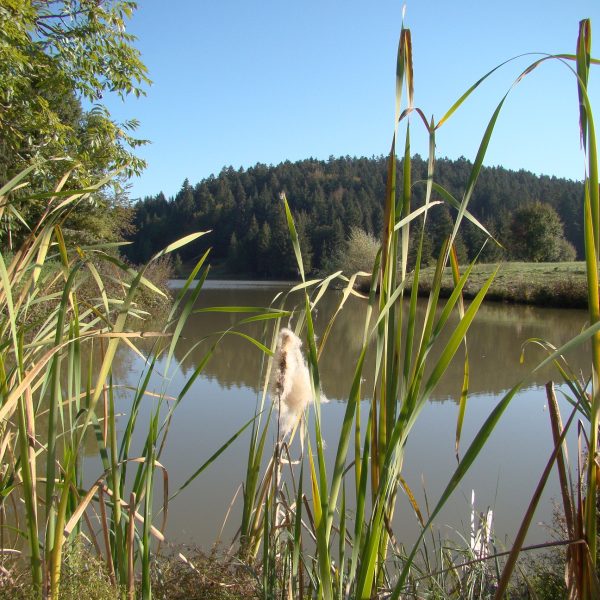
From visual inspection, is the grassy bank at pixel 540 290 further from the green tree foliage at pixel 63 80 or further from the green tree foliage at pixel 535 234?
the green tree foliage at pixel 535 234

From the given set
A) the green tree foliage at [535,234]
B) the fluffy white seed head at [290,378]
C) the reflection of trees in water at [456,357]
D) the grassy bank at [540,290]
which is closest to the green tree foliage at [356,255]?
the green tree foliage at [535,234]

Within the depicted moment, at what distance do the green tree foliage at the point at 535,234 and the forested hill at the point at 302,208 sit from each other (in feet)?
6.77

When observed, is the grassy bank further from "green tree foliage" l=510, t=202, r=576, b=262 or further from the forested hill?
the forested hill

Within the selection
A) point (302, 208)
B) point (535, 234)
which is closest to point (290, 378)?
point (535, 234)

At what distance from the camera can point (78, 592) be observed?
694 mm

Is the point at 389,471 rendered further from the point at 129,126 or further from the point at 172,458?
the point at 129,126

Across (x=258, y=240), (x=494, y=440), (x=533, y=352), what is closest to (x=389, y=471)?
(x=494, y=440)

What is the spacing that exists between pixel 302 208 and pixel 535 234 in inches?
842

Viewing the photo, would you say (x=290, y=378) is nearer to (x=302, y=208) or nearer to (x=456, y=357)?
(x=456, y=357)

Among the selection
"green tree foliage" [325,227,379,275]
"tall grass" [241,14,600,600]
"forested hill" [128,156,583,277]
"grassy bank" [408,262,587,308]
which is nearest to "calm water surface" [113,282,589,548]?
"tall grass" [241,14,600,600]

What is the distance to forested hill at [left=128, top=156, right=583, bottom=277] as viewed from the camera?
4059 cm

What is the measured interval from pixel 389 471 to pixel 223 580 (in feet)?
1.42

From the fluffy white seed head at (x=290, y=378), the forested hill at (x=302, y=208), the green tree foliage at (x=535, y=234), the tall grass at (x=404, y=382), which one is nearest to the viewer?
the tall grass at (x=404, y=382)

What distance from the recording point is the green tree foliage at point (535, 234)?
3005 cm
